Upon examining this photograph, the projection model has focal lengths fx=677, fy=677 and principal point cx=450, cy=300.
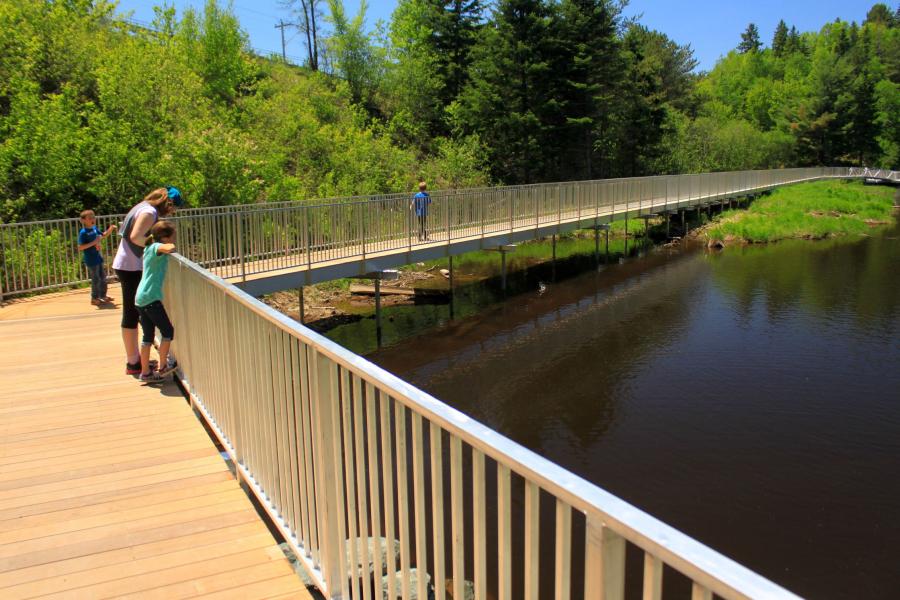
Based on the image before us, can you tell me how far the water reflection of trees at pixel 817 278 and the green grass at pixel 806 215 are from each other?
1726mm

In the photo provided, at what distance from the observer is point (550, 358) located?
1564 centimetres

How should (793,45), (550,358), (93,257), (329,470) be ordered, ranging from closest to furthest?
(329,470)
(93,257)
(550,358)
(793,45)


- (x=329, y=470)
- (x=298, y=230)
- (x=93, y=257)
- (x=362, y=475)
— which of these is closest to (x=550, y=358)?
(x=298, y=230)

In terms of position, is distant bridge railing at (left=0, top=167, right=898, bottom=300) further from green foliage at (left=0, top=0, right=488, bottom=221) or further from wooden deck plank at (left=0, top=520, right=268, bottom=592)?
wooden deck plank at (left=0, top=520, right=268, bottom=592)

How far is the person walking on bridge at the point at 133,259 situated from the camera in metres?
6.62

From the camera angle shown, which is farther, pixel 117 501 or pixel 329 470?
pixel 117 501

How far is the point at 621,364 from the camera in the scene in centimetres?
1497

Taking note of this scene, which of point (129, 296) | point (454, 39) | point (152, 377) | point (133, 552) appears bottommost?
point (133, 552)

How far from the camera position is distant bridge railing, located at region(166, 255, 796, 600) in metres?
1.62

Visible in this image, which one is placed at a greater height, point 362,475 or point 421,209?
point 421,209

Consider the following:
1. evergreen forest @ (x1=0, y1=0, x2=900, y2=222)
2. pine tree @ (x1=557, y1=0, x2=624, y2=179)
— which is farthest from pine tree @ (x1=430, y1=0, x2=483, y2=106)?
pine tree @ (x1=557, y1=0, x2=624, y2=179)

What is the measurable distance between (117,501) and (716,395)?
433 inches

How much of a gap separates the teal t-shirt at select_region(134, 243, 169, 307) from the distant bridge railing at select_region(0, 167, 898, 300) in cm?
658

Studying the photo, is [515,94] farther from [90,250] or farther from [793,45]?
[793,45]
